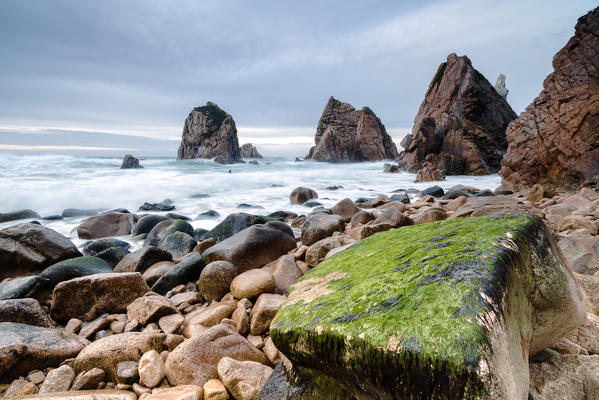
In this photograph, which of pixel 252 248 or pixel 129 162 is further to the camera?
pixel 129 162

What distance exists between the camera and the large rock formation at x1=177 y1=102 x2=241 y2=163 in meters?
64.6

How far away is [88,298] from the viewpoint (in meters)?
3.38

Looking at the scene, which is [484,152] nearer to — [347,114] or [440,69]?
[440,69]

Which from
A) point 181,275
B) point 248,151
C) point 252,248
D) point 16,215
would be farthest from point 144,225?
point 248,151

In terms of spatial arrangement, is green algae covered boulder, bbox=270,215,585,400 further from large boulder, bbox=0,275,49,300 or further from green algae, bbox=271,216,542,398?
large boulder, bbox=0,275,49,300

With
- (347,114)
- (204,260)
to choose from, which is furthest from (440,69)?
(204,260)

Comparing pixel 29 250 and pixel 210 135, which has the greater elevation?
pixel 210 135

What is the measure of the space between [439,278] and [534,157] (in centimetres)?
1243

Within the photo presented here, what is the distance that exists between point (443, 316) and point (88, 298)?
3842 millimetres

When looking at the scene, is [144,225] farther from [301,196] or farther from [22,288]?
[301,196]

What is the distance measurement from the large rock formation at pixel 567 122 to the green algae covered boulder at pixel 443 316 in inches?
390

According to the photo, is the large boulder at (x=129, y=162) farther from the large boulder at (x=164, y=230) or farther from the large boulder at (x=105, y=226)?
the large boulder at (x=164, y=230)

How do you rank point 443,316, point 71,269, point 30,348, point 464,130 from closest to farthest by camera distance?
point 443,316, point 30,348, point 71,269, point 464,130

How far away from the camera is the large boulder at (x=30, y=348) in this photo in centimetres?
218
